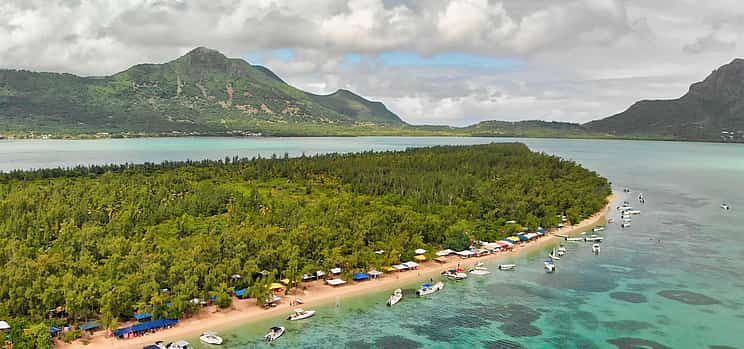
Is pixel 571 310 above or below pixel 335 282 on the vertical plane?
below

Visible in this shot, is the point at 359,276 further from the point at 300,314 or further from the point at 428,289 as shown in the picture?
the point at 300,314

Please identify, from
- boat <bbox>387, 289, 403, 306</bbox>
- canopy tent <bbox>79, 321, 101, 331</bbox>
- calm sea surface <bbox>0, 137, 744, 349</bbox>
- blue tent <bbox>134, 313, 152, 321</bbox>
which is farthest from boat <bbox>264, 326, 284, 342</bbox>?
canopy tent <bbox>79, 321, 101, 331</bbox>

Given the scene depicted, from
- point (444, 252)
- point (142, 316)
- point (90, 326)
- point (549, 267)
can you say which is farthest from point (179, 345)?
point (549, 267)

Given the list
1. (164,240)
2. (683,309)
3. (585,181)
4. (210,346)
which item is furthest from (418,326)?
(585,181)

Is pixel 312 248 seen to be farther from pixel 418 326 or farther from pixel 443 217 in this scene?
pixel 443 217

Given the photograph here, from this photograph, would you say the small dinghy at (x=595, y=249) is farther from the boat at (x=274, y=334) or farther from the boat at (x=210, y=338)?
the boat at (x=210, y=338)
